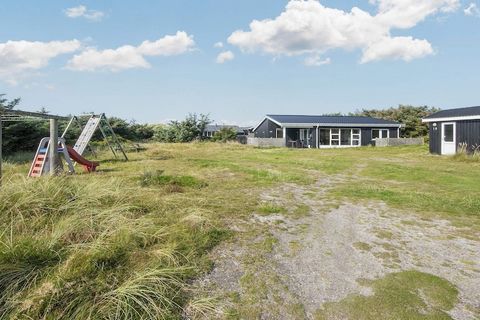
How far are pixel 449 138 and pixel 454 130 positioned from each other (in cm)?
68

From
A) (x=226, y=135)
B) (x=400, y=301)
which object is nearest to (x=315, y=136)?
(x=226, y=135)

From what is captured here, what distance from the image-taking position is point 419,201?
284 inches

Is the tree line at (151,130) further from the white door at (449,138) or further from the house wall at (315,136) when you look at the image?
the white door at (449,138)

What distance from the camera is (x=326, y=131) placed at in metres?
33.2

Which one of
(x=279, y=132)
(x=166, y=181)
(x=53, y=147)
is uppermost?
(x=279, y=132)

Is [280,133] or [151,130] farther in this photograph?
[151,130]

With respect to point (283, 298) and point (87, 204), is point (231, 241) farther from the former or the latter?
point (87, 204)

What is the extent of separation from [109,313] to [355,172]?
11167 mm

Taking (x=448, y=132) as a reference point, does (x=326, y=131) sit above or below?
above

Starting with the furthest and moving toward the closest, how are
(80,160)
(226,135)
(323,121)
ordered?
1. (226,135)
2. (323,121)
3. (80,160)

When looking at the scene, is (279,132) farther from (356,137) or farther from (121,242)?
(121,242)

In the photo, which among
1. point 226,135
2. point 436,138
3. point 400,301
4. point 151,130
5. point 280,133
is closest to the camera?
point 400,301

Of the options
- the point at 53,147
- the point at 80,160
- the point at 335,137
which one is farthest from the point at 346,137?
the point at 53,147

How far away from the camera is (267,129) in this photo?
35719 millimetres
